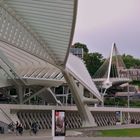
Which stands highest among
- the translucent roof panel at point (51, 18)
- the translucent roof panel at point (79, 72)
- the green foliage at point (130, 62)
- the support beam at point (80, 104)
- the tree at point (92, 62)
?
the green foliage at point (130, 62)

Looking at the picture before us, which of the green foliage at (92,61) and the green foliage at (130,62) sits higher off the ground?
the green foliage at (130,62)

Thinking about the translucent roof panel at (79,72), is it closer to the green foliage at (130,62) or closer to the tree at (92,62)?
the tree at (92,62)

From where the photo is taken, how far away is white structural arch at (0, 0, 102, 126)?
52.6 meters

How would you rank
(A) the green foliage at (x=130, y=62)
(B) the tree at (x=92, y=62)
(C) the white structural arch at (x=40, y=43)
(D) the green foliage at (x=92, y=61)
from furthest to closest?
(A) the green foliage at (x=130, y=62) → (B) the tree at (x=92, y=62) → (D) the green foliage at (x=92, y=61) → (C) the white structural arch at (x=40, y=43)

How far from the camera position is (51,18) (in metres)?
53.2

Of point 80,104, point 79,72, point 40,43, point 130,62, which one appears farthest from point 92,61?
point 40,43

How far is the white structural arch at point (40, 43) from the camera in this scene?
5256 centimetres

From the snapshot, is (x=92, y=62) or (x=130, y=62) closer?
(x=92, y=62)

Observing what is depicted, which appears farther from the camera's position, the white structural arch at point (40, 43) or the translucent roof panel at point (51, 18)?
the white structural arch at point (40, 43)

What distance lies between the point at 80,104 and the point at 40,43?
54.4ft

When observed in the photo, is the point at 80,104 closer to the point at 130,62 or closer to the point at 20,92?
the point at 20,92

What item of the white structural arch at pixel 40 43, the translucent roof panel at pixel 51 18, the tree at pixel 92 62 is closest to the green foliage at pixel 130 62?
the tree at pixel 92 62

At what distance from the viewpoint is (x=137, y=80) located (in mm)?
160000

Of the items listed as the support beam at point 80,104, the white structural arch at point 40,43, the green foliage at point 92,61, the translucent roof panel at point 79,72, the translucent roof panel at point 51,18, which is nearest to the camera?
the translucent roof panel at point 51,18
